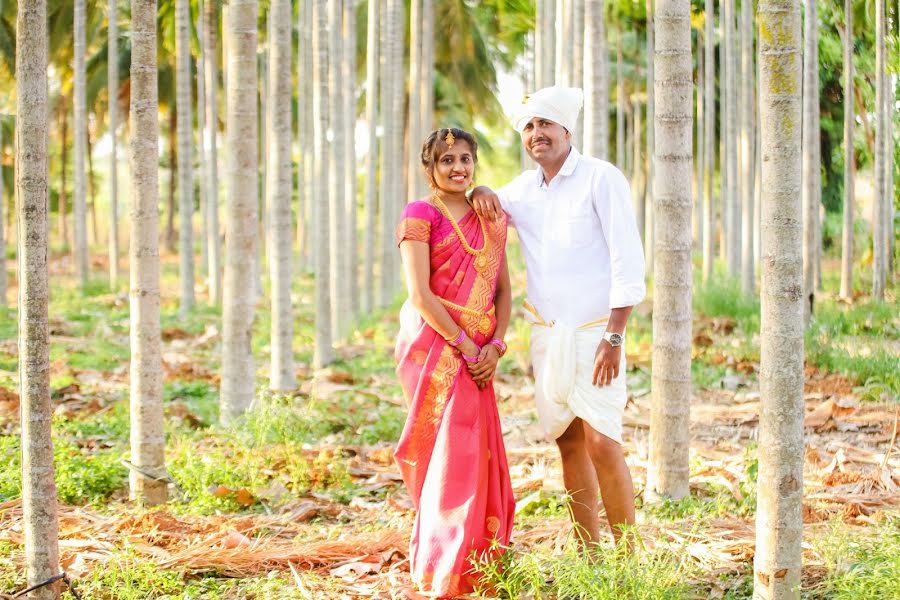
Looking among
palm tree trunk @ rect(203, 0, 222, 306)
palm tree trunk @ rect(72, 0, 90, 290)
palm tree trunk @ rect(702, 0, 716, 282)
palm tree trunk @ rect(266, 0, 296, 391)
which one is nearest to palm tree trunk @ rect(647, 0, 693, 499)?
palm tree trunk @ rect(266, 0, 296, 391)

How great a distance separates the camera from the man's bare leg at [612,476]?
12.0 feet

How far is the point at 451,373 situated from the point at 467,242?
1.66 feet

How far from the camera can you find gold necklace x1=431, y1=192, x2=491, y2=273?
146 inches

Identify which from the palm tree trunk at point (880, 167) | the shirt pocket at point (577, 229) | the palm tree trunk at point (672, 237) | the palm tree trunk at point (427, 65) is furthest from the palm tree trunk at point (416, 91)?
the shirt pocket at point (577, 229)

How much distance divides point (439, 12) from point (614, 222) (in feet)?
62.3

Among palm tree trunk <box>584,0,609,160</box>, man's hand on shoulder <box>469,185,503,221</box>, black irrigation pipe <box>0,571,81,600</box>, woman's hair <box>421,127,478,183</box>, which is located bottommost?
black irrigation pipe <box>0,571,81,600</box>

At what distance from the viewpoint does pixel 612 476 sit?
3666 mm

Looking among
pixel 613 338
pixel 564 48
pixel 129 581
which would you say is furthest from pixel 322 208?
pixel 613 338

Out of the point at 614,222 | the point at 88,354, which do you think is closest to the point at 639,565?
the point at 614,222

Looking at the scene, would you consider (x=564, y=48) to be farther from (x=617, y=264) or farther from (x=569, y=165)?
(x=617, y=264)

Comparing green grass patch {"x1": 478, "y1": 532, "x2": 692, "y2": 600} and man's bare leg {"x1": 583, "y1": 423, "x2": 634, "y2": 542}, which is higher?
man's bare leg {"x1": 583, "y1": 423, "x2": 634, "y2": 542}

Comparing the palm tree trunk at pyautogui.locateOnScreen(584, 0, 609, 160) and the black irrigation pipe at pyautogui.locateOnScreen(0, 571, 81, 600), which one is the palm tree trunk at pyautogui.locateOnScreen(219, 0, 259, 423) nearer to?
the palm tree trunk at pyautogui.locateOnScreen(584, 0, 609, 160)

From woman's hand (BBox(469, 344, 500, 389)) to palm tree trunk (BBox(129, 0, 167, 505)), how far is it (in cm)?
180

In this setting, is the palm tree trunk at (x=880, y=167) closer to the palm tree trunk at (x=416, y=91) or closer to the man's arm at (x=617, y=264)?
the palm tree trunk at (x=416, y=91)
